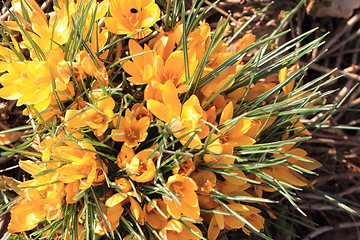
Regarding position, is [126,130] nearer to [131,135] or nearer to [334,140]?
[131,135]

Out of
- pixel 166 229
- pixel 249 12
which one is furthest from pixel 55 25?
pixel 249 12

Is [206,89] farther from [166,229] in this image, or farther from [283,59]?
[166,229]

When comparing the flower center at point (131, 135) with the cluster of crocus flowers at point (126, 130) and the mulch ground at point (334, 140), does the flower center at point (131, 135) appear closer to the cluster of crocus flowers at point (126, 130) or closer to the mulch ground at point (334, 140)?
the cluster of crocus flowers at point (126, 130)

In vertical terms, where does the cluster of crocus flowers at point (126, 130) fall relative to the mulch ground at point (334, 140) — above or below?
above

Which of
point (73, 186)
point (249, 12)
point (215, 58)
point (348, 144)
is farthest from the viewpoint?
point (348, 144)

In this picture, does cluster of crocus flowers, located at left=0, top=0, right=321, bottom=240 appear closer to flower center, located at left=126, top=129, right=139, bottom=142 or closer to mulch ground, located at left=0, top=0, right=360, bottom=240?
flower center, located at left=126, top=129, right=139, bottom=142

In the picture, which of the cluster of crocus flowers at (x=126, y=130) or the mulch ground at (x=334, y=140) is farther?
the mulch ground at (x=334, y=140)

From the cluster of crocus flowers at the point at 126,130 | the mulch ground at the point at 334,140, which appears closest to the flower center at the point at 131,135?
the cluster of crocus flowers at the point at 126,130

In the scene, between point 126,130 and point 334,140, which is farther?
point 334,140

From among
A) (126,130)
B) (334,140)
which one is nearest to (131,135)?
(126,130)
